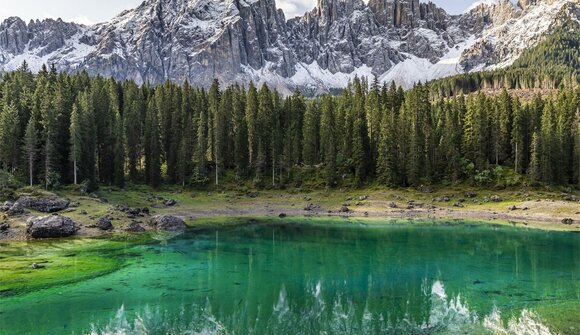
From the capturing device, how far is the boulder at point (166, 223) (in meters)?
58.0

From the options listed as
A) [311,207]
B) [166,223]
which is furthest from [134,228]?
[311,207]

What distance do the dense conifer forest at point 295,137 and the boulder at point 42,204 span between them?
21961 mm

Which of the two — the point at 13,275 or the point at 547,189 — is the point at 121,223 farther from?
the point at 547,189

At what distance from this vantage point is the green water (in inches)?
915

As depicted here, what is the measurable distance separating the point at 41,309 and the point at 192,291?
906 cm

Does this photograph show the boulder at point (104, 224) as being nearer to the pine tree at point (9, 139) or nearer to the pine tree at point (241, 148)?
the pine tree at point (9, 139)

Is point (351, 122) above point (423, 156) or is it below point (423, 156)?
above

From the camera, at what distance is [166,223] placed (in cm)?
5850

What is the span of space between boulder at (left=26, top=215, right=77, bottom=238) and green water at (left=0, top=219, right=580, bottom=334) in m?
4.57

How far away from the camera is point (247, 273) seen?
117 feet

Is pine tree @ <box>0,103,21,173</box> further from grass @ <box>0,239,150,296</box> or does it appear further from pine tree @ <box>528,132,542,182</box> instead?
pine tree @ <box>528,132,542,182</box>

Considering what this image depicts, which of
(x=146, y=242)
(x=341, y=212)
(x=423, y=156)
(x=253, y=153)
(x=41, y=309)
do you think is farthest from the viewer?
(x=253, y=153)

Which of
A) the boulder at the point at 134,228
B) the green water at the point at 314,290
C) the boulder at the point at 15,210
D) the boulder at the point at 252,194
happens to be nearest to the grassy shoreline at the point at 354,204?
the boulder at the point at 252,194

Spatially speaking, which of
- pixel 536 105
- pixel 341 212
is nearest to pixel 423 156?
pixel 341 212
